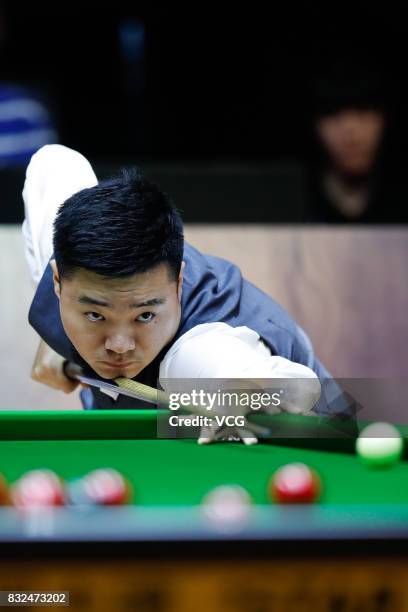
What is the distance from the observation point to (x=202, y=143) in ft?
15.8

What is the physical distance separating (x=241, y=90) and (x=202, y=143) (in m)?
0.31

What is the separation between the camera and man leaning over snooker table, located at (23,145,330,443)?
212cm

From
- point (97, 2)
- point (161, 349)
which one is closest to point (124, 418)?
point (161, 349)

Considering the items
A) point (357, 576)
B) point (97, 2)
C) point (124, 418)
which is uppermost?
point (97, 2)

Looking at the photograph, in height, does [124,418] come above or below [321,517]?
below

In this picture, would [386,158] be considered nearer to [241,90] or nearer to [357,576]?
[241,90]

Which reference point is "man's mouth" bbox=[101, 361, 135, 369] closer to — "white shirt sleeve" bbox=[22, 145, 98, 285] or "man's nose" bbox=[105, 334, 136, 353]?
"man's nose" bbox=[105, 334, 136, 353]

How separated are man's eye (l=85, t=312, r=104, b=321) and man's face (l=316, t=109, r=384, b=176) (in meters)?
1.64

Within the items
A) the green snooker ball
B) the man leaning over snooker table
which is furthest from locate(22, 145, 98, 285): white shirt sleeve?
the green snooker ball

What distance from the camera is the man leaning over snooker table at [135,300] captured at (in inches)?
83.4

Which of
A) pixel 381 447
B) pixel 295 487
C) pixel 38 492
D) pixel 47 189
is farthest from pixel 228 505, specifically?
pixel 47 189

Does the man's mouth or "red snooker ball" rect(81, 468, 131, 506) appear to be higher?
"red snooker ball" rect(81, 468, 131, 506)

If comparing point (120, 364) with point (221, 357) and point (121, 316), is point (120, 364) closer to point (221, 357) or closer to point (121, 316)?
point (121, 316)

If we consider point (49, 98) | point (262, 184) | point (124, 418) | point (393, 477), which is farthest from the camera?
point (49, 98)
